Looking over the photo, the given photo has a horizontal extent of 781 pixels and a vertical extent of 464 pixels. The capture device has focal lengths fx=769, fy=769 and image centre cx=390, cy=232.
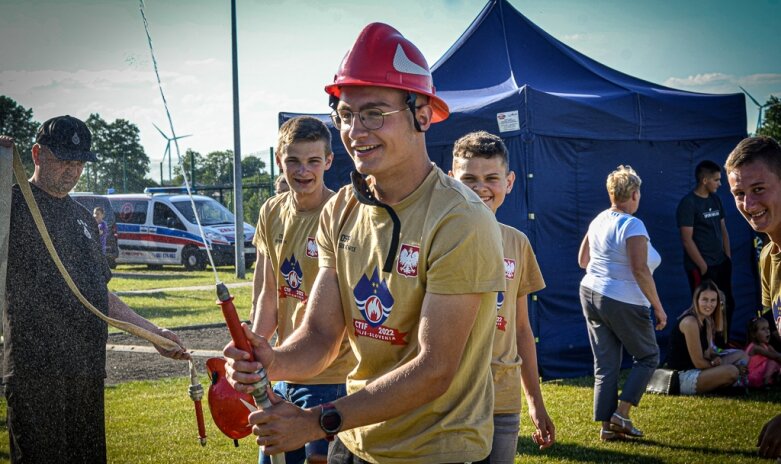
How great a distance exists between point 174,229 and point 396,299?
76.5 ft

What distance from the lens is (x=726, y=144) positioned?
34.3ft

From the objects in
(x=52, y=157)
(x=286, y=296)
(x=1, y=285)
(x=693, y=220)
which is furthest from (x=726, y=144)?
(x=1, y=285)

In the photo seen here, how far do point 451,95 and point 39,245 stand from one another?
7422mm

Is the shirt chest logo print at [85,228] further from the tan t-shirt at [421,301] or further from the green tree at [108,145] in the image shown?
the green tree at [108,145]

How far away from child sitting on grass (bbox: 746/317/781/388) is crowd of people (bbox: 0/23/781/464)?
2444 mm

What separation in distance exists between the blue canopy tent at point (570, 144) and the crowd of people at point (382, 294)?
1692 millimetres

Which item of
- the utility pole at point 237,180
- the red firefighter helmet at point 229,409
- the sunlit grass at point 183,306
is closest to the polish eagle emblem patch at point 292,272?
the red firefighter helmet at point 229,409

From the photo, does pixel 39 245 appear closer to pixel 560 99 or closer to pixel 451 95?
pixel 560 99

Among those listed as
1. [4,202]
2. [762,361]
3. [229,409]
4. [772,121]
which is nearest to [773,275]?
[229,409]

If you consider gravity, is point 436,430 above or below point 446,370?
below

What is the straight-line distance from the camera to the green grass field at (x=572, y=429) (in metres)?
6.30

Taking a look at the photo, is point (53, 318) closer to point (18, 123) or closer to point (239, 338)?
point (18, 123)

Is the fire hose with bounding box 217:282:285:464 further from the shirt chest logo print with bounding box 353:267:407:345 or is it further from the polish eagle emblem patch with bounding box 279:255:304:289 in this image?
the polish eagle emblem patch with bounding box 279:255:304:289

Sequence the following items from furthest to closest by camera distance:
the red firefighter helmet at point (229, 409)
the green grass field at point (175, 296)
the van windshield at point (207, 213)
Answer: the van windshield at point (207, 213) < the green grass field at point (175, 296) < the red firefighter helmet at point (229, 409)
